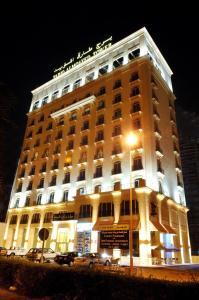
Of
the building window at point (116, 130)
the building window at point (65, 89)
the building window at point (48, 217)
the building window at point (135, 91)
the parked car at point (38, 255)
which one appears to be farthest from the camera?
the building window at point (65, 89)

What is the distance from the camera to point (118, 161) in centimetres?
4003

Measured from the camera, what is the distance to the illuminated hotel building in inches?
1398

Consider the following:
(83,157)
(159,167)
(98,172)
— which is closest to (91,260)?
(98,172)

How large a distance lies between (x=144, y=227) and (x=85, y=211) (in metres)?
10.8

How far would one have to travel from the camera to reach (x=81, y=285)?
9.15 metres

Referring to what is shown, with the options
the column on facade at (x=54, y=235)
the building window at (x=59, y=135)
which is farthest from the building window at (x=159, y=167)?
the building window at (x=59, y=135)

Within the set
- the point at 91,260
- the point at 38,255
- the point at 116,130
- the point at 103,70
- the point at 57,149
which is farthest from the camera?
the point at 103,70

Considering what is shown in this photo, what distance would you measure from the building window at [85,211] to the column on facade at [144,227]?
9.00m

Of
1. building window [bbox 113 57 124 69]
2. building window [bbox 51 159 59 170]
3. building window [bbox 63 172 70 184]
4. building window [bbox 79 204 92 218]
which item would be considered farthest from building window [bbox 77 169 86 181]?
building window [bbox 113 57 124 69]

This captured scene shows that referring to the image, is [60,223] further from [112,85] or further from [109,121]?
[112,85]

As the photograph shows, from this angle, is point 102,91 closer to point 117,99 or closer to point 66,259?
point 117,99

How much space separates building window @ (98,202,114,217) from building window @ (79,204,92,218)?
1.95 metres

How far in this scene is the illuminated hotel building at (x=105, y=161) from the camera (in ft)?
116

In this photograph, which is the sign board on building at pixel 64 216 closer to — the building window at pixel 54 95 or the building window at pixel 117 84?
the building window at pixel 117 84
